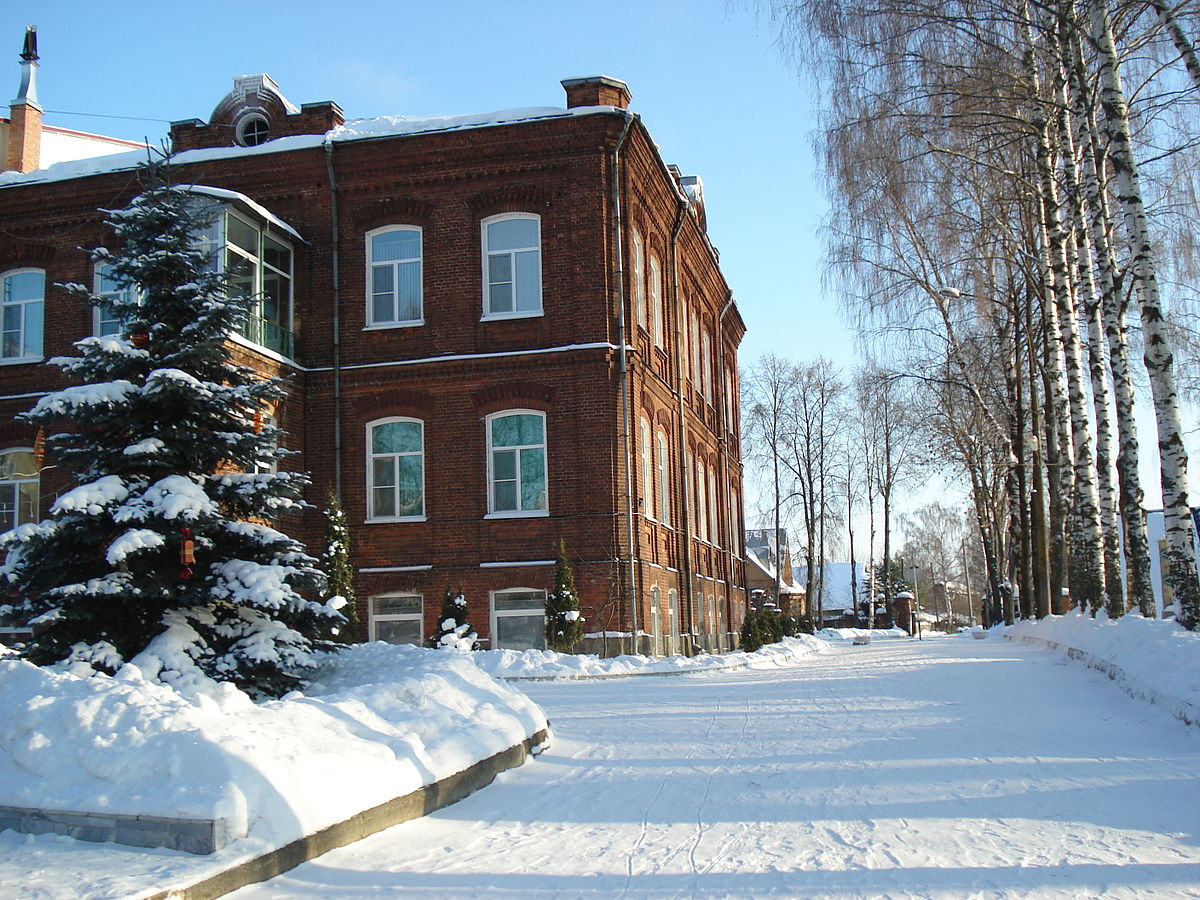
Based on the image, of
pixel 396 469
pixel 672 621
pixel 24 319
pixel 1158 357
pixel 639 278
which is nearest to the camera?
pixel 1158 357

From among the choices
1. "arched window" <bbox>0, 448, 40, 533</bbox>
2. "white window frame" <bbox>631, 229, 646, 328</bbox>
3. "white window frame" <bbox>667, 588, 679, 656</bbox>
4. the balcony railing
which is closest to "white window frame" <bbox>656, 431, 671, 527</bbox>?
"white window frame" <bbox>667, 588, 679, 656</bbox>

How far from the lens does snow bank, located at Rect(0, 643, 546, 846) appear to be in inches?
203

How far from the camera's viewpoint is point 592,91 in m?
22.1

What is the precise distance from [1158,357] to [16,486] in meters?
20.7

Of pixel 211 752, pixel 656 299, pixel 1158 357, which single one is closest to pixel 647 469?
pixel 656 299

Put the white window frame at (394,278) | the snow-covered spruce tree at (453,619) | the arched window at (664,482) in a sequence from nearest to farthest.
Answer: the snow-covered spruce tree at (453,619) → the white window frame at (394,278) → the arched window at (664,482)

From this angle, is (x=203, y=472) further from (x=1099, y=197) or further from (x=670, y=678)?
(x=1099, y=197)

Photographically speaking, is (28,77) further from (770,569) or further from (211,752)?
(770,569)

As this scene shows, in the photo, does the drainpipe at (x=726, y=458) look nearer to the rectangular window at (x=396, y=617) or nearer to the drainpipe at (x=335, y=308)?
the rectangular window at (x=396, y=617)

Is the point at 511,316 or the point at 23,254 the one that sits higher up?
the point at 23,254

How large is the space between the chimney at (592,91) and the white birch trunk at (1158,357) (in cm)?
1059

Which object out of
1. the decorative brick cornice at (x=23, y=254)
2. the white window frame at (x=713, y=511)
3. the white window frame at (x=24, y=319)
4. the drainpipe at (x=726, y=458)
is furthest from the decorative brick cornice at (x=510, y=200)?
the drainpipe at (x=726, y=458)

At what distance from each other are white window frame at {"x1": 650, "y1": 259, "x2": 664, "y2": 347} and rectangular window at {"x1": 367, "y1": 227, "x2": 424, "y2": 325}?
5.30 metres

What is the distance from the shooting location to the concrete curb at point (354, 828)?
15.2 ft
